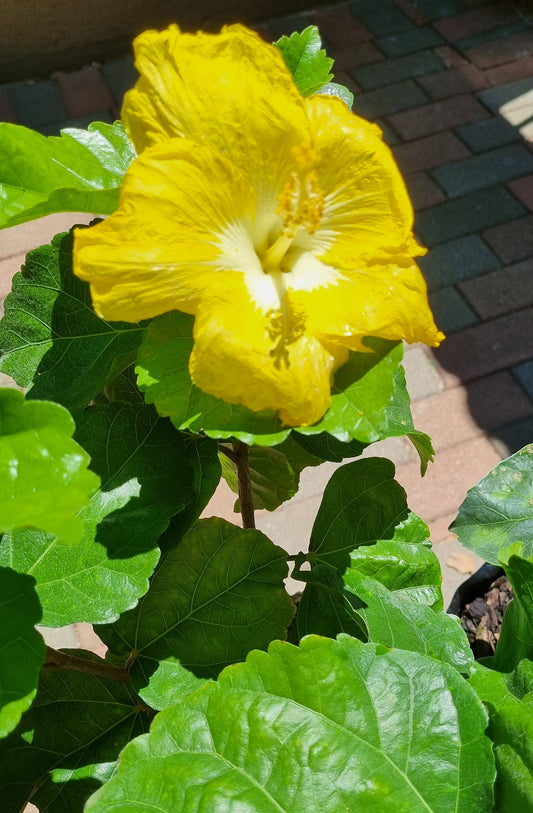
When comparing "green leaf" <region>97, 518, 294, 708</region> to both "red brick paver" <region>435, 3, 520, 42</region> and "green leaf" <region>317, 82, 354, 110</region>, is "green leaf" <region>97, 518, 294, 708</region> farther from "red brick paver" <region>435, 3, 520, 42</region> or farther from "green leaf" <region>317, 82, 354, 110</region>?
"red brick paver" <region>435, 3, 520, 42</region>

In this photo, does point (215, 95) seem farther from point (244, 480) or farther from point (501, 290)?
point (501, 290)

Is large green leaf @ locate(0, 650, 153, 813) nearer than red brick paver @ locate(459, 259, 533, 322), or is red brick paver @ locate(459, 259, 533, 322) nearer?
large green leaf @ locate(0, 650, 153, 813)

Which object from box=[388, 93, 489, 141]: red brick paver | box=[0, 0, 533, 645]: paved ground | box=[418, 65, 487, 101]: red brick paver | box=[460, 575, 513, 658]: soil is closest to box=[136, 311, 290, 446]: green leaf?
box=[460, 575, 513, 658]: soil

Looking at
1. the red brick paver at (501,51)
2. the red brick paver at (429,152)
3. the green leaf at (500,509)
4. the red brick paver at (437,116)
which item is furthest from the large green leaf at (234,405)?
the red brick paver at (501,51)

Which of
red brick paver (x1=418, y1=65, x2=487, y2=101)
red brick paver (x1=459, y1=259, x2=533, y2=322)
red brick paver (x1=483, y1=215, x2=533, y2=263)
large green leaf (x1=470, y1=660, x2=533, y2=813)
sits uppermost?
large green leaf (x1=470, y1=660, x2=533, y2=813)

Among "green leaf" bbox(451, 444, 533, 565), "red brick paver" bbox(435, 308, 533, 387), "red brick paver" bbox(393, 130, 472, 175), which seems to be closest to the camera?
"green leaf" bbox(451, 444, 533, 565)

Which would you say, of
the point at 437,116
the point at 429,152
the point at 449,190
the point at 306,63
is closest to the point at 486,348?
the point at 449,190
